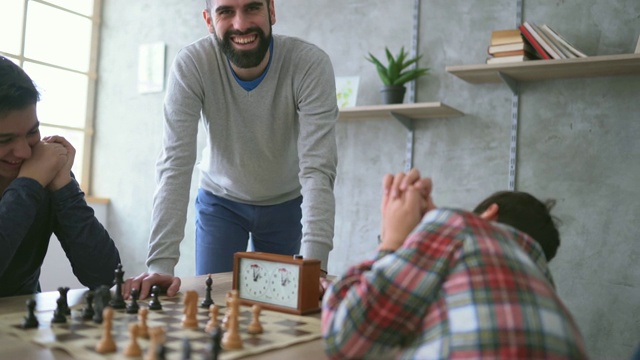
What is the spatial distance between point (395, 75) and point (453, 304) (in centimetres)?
281

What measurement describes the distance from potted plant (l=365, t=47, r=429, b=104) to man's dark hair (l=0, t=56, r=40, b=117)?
2.18 m

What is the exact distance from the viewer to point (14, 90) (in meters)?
1.66

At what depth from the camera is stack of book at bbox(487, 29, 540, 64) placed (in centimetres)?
313

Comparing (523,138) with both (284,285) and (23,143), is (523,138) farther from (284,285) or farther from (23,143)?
(23,143)

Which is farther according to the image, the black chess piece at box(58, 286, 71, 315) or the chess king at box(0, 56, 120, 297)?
the chess king at box(0, 56, 120, 297)

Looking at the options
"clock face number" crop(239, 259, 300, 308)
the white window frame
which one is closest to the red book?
"clock face number" crop(239, 259, 300, 308)

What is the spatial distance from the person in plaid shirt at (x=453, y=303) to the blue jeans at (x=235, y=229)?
1.44 m

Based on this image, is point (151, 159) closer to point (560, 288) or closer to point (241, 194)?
point (241, 194)

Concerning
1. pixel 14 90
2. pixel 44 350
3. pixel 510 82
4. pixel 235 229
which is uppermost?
pixel 510 82

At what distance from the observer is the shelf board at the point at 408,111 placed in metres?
3.38

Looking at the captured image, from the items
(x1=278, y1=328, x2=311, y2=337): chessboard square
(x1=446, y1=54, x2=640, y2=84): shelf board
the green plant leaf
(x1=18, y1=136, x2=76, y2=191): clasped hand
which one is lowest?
(x1=278, y1=328, x2=311, y2=337): chessboard square

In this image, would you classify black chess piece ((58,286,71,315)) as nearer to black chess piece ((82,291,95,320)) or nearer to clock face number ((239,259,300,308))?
black chess piece ((82,291,95,320))

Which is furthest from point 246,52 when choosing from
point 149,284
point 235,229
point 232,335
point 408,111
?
point 408,111

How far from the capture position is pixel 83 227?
1828mm
